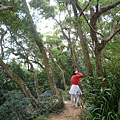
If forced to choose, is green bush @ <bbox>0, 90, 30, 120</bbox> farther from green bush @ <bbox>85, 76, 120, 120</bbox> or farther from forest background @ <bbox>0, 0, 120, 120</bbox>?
green bush @ <bbox>85, 76, 120, 120</bbox>

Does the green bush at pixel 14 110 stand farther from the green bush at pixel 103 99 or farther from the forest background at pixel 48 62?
the green bush at pixel 103 99

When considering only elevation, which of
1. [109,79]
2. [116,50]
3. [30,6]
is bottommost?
[109,79]

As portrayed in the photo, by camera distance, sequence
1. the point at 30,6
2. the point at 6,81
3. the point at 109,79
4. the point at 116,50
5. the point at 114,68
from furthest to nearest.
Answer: the point at 6,81, the point at 30,6, the point at 116,50, the point at 114,68, the point at 109,79

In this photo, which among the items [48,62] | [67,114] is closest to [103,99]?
[67,114]

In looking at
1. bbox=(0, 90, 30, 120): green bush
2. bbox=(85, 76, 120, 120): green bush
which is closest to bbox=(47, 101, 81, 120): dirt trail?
bbox=(0, 90, 30, 120): green bush

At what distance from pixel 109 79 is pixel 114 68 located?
1071mm

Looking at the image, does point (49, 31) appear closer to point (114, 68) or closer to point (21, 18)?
point (21, 18)

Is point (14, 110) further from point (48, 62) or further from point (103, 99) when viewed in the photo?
point (103, 99)

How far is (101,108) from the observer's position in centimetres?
521

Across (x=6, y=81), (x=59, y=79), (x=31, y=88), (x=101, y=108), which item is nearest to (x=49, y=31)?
(x=59, y=79)

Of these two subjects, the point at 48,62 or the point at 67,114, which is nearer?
the point at 67,114

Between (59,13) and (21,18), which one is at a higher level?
(59,13)

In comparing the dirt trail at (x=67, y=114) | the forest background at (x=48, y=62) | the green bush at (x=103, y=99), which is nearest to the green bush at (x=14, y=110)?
the forest background at (x=48, y=62)

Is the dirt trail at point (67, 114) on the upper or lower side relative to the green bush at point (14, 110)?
lower
